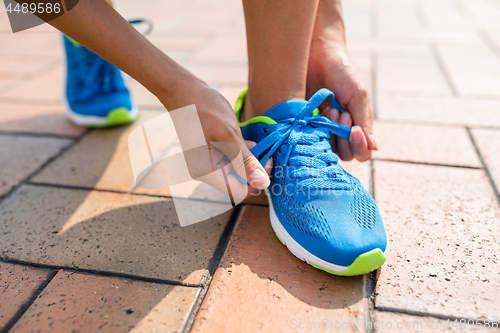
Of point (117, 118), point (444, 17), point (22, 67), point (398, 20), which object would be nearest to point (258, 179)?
point (117, 118)

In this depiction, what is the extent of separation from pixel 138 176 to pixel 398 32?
2255mm

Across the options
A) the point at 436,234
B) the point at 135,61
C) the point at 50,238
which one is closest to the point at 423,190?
the point at 436,234

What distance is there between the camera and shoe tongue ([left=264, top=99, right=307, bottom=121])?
0.97 m

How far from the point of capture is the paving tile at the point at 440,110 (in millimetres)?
1462

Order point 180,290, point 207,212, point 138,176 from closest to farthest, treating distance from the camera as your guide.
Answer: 1. point 180,290
2. point 207,212
3. point 138,176

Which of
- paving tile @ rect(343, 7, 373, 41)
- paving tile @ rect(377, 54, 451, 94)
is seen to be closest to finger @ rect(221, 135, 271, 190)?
paving tile @ rect(377, 54, 451, 94)

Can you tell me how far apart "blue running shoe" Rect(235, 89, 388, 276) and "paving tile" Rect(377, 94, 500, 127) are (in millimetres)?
615

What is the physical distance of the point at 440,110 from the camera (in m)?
1.54

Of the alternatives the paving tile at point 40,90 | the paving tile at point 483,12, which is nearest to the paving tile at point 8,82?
the paving tile at point 40,90

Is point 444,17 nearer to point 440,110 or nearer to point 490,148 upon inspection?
point 440,110

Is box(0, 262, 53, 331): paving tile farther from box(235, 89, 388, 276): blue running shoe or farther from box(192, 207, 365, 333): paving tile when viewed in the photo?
box(235, 89, 388, 276): blue running shoe

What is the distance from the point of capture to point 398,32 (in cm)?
265

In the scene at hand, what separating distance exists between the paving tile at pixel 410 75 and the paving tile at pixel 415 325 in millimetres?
1249

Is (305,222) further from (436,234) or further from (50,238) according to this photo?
(50,238)
